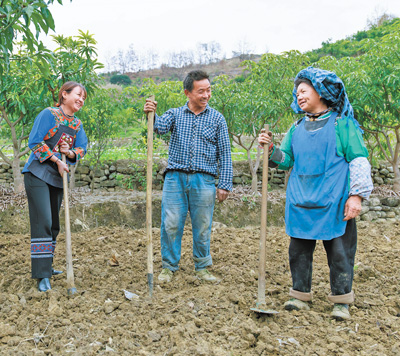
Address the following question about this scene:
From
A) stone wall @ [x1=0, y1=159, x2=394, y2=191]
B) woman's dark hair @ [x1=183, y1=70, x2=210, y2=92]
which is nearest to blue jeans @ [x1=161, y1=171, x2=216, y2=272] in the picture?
woman's dark hair @ [x1=183, y1=70, x2=210, y2=92]

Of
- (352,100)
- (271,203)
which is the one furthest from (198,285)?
(352,100)

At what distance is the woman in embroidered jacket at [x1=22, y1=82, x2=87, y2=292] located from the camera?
3020 millimetres

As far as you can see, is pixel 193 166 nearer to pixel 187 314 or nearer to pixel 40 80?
pixel 187 314

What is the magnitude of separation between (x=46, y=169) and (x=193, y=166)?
1158mm

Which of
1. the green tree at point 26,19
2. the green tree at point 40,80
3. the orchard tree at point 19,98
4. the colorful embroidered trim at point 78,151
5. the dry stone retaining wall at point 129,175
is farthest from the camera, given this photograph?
the dry stone retaining wall at point 129,175

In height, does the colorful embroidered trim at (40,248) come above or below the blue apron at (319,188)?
below

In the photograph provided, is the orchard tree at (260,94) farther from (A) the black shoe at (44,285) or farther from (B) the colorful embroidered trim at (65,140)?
(A) the black shoe at (44,285)

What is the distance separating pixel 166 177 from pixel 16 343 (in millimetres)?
1657

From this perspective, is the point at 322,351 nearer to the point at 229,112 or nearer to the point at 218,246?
the point at 218,246

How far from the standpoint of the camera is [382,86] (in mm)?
6484

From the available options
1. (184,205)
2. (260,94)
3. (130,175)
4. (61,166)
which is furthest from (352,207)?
(130,175)

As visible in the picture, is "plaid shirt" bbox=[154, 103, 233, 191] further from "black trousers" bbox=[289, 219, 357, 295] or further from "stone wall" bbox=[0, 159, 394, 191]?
"stone wall" bbox=[0, 159, 394, 191]

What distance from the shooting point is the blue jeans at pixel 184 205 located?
328 cm

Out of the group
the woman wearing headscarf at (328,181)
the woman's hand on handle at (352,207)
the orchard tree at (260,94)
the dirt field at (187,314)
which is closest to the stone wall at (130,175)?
the orchard tree at (260,94)
